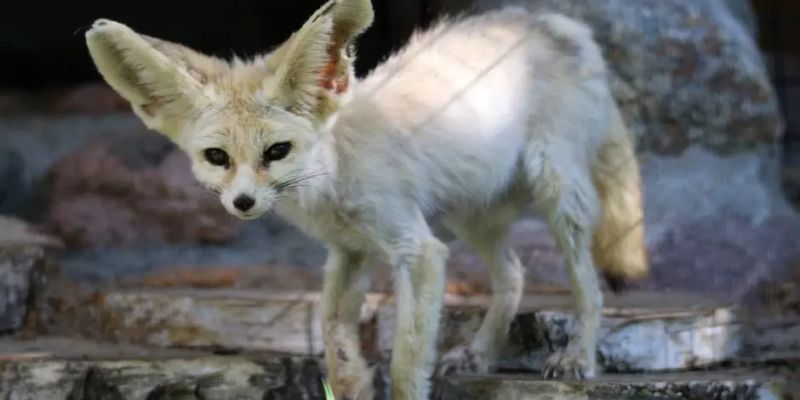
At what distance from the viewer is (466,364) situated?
3.20 meters

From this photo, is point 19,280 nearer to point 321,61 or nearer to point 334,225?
point 334,225

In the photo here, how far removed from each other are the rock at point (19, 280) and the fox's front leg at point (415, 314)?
1423 millimetres

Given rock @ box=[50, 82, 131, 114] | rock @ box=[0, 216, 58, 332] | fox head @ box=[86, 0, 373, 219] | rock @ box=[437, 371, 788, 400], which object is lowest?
rock @ box=[437, 371, 788, 400]

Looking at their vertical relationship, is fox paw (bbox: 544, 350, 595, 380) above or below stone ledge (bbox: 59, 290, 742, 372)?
below

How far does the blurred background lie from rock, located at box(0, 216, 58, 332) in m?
0.09

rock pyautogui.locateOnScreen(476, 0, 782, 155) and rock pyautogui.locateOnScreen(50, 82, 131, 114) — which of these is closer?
rock pyautogui.locateOnScreen(476, 0, 782, 155)

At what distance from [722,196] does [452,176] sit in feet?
4.58

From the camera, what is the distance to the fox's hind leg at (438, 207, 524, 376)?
3.21 meters

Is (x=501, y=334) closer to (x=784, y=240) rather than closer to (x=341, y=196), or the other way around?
(x=341, y=196)

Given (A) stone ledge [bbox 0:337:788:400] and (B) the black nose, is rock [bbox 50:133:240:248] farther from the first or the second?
(B) the black nose

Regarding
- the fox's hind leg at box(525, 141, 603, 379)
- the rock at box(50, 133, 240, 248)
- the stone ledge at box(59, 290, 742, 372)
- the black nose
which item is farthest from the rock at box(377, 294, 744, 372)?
the rock at box(50, 133, 240, 248)

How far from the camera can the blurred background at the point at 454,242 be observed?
4.00 meters

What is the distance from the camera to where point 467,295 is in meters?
3.82

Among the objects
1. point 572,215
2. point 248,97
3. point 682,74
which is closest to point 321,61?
point 248,97
